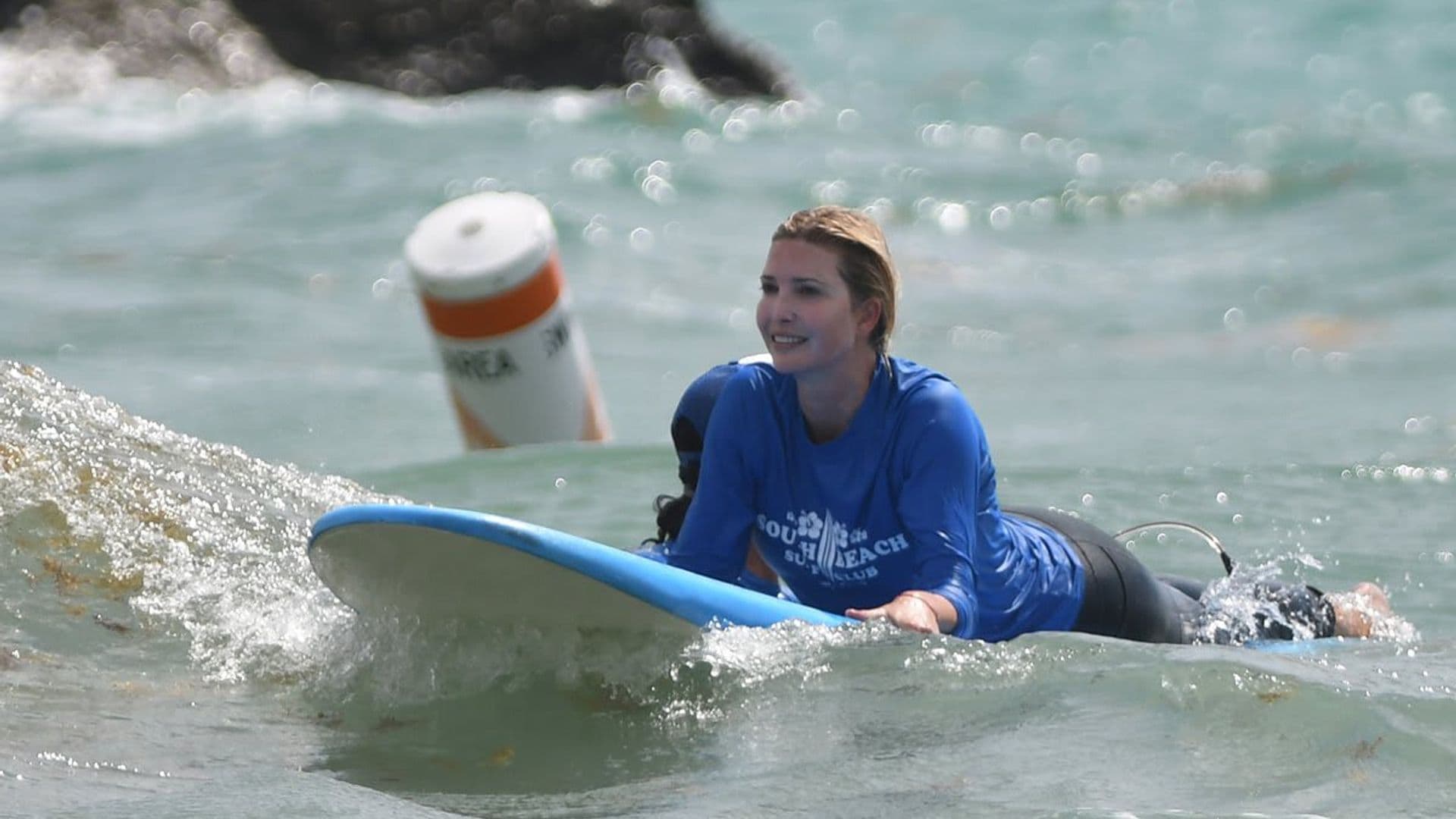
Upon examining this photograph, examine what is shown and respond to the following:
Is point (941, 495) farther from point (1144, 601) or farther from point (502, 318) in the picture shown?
point (502, 318)

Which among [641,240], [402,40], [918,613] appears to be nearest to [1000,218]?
[641,240]

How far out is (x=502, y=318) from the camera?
777cm

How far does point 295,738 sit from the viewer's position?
426 centimetres

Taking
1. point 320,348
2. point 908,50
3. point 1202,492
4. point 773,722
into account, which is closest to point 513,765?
point 773,722

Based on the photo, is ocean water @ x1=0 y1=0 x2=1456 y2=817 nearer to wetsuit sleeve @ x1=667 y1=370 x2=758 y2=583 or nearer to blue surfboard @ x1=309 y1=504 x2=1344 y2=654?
blue surfboard @ x1=309 y1=504 x2=1344 y2=654

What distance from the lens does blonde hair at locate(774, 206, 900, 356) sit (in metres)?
4.32

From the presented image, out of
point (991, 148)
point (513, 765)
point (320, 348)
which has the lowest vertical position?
point (513, 765)

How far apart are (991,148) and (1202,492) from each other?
1212 centimetres

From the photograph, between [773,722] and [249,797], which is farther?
[773,722]

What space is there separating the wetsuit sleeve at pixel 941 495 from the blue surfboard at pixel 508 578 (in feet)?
0.76

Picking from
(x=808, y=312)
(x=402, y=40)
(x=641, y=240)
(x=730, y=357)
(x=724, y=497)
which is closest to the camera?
(x=808, y=312)

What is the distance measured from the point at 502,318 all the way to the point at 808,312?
360cm

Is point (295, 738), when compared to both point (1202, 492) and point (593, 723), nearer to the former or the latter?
point (593, 723)

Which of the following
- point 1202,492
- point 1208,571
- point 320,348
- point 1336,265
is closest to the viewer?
point 1208,571
